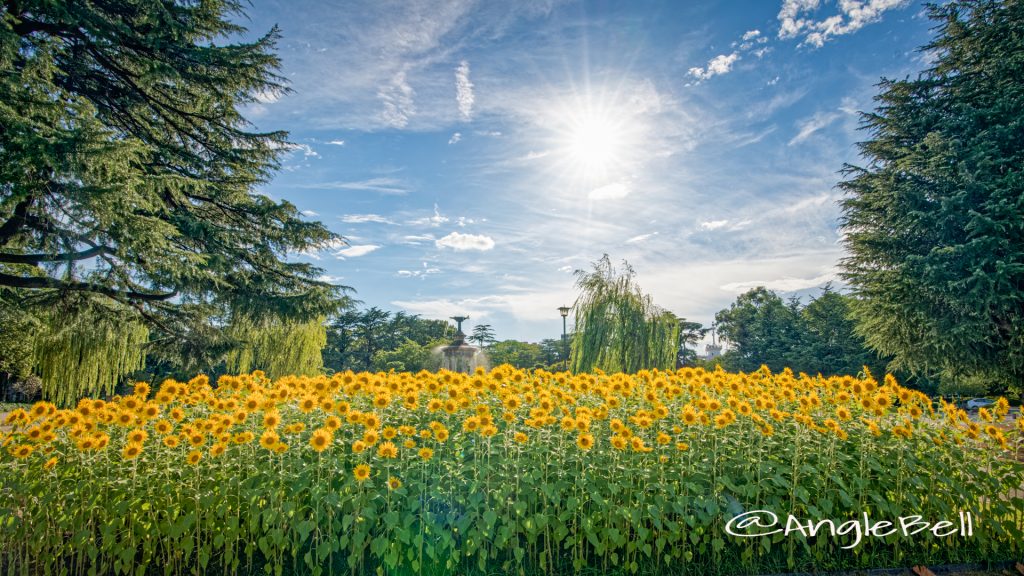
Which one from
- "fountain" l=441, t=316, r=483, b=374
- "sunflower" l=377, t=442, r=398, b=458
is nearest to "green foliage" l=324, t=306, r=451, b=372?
"fountain" l=441, t=316, r=483, b=374

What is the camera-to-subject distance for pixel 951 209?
32.3 ft

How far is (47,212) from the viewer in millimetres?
6023

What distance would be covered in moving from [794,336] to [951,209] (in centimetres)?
2664

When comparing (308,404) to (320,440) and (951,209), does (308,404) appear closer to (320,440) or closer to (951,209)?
(320,440)

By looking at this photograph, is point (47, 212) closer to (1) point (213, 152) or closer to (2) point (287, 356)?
(1) point (213, 152)

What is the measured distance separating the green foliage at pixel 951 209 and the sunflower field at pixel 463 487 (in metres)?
8.12

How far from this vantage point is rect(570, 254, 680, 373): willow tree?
13.0m

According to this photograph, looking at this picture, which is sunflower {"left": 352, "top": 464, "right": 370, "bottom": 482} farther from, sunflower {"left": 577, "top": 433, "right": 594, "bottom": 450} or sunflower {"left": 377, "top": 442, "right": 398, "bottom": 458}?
sunflower {"left": 577, "top": 433, "right": 594, "bottom": 450}

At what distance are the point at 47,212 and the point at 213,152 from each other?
156 inches

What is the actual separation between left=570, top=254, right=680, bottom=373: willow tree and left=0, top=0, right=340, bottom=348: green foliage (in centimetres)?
700

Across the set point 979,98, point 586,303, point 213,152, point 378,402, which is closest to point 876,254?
point 979,98

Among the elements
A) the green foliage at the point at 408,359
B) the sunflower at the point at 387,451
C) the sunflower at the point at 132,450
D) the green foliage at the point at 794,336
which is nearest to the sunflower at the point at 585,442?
the sunflower at the point at 387,451

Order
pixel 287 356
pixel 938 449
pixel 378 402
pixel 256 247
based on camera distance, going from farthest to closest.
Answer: pixel 287 356 → pixel 256 247 → pixel 938 449 → pixel 378 402

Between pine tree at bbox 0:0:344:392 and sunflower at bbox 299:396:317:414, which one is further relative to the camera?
pine tree at bbox 0:0:344:392
